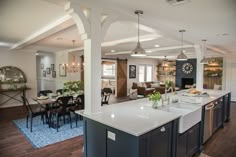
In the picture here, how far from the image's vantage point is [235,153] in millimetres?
3158

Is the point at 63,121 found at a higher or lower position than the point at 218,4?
lower

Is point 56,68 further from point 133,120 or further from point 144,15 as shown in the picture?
point 133,120

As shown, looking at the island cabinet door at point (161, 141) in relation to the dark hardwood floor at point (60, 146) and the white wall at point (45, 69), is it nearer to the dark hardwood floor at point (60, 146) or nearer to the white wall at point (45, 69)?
the dark hardwood floor at point (60, 146)

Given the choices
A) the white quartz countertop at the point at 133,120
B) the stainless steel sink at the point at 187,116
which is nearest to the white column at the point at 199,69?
the stainless steel sink at the point at 187,116

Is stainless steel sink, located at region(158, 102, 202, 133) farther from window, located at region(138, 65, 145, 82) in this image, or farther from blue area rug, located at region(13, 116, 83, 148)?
window, located at region(138, 65, 145, 82)

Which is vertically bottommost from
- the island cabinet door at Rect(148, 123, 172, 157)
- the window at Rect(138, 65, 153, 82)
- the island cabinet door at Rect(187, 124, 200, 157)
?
the island cabinet door at Rect(187, 124, 200, 157)

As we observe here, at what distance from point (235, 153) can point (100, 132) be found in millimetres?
2852

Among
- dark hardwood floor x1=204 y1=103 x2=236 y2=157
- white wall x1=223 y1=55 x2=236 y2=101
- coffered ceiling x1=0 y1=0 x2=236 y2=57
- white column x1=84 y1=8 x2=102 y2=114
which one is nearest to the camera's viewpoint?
white column x1=84 y1=8 x2=102 y2=114

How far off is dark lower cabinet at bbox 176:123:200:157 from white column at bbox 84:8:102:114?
1.38 metres

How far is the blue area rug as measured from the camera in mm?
3488

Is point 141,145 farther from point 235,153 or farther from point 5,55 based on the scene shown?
point 5,55

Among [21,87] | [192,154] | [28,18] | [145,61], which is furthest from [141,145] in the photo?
[145,61]

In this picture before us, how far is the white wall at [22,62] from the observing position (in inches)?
263

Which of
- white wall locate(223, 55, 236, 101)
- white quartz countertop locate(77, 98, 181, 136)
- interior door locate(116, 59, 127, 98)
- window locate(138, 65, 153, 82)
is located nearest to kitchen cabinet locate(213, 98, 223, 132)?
white quartz countertop locate(77, 98, 181, 136)
